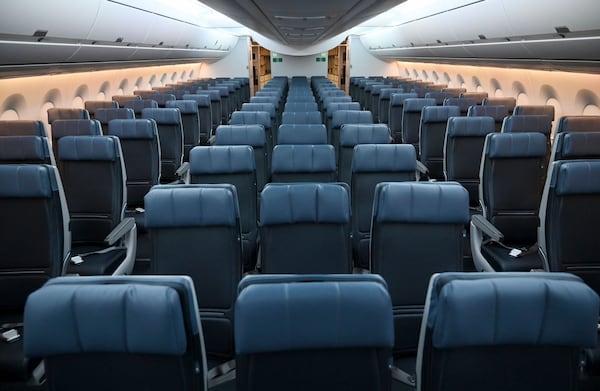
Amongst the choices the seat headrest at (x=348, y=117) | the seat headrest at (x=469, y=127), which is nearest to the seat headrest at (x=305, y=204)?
the seat headrest at (x=469, y=127)

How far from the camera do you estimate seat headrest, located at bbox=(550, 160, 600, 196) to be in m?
3.01

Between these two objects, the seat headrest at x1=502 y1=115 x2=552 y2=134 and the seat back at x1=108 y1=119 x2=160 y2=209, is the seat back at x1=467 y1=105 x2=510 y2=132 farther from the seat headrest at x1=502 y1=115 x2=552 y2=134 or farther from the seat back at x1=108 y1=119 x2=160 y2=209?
the seat back at x1=108 y1=119 x2=160 y2=209

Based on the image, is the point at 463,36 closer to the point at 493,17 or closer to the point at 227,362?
the point at 493,17

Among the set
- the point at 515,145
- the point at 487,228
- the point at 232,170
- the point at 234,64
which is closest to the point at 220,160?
the point at 232,170

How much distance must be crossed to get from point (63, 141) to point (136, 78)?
11842 mm

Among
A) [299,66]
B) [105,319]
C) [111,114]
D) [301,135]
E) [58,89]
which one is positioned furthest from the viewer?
[299,66]

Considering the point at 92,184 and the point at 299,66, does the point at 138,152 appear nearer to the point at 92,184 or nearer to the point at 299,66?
the point at 92,184

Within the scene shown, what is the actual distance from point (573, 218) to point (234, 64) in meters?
24.0

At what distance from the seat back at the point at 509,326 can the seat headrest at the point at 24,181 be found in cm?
237

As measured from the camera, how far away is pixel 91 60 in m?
8.63

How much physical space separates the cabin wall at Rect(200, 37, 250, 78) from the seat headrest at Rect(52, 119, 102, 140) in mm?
20858

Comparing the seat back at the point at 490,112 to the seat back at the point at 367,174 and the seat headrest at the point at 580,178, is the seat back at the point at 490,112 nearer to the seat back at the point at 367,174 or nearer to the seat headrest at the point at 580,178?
the seat back at the point at 367,174

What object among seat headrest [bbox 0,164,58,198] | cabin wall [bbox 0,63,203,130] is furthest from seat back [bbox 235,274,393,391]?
cabin wall [bbox 0,63,203,130]

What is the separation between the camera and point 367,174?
4.18 meters
